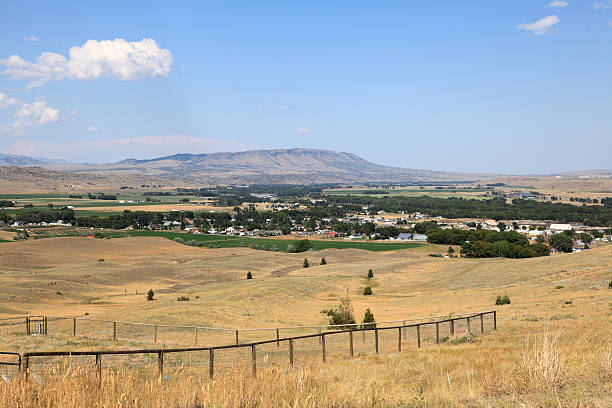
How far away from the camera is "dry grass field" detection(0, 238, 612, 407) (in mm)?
7916

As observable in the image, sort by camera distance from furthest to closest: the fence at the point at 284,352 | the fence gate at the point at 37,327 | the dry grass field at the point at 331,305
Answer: the fence gate at the point at 37,327
the fence at the point at 284,352
the dry grass field at the point at 331,305

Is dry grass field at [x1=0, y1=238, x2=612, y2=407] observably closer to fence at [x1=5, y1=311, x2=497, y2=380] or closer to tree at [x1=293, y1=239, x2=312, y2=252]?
fence at [x1=5, y1=311, x2=497, y2=380]

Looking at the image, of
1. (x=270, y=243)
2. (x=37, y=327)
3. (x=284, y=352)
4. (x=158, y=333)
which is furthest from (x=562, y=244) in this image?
(x=37, y=327)

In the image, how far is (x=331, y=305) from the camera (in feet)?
164

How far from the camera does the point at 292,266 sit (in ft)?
310

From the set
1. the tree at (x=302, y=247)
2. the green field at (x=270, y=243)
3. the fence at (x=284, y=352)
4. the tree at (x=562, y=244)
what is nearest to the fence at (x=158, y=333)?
the fence at (x=284, y=352)

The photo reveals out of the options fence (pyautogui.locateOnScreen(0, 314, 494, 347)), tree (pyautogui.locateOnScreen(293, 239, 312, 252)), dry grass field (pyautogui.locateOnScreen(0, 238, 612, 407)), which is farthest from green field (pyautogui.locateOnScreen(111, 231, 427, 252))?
fence (pyautogui.locateOnScreen(0, 314, 494, 347))

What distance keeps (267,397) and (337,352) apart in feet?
45.2

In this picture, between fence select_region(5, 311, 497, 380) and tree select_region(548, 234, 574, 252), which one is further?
tree select_region(548, 234, 574, 252)

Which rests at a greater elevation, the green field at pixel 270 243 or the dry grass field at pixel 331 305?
the dry grass field at pixel 331 305

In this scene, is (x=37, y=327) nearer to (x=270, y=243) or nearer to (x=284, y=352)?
(x=284, y=352)

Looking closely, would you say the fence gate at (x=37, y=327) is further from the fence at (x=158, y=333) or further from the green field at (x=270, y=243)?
the green field at (x=270, y=243)

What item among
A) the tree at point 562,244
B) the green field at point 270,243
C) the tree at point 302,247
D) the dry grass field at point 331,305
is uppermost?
the dry grass field at point 331,305

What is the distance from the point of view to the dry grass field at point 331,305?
7.92 meters
